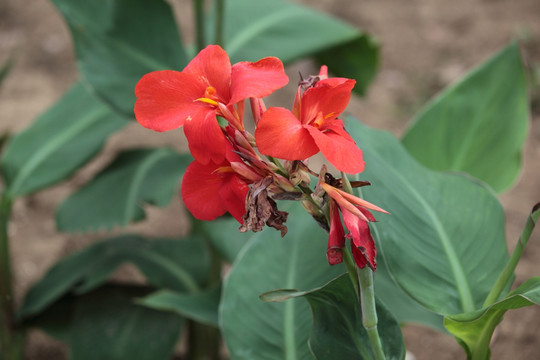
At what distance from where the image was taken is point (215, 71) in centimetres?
53

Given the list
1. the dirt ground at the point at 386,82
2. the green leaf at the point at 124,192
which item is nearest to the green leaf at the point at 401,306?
the green leaf at the point at 124,192

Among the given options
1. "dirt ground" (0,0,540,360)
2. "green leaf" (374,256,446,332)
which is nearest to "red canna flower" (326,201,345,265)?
"green leaf" (374,256,446,332)

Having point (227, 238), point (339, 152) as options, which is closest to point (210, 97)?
point (339, 152)

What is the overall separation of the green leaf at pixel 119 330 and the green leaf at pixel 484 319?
801 mm

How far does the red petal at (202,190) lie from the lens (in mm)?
513

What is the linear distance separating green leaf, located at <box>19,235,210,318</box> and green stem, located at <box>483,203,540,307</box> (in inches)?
34.2

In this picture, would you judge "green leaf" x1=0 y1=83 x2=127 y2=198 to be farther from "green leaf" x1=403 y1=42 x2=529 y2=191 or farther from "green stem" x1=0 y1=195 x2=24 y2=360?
"green leaf" x1=403 y1=42 x2=529 y2=191

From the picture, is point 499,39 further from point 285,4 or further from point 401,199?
point 401,199

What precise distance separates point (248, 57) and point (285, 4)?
31cm

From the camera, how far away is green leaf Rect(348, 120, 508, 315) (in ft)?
2.46

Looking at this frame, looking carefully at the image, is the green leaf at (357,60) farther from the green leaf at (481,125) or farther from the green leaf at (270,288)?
the green leaf at (270,288)

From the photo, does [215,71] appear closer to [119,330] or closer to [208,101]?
[208,101]

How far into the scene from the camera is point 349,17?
9.76 ft

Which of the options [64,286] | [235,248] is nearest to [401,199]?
[235,248]
